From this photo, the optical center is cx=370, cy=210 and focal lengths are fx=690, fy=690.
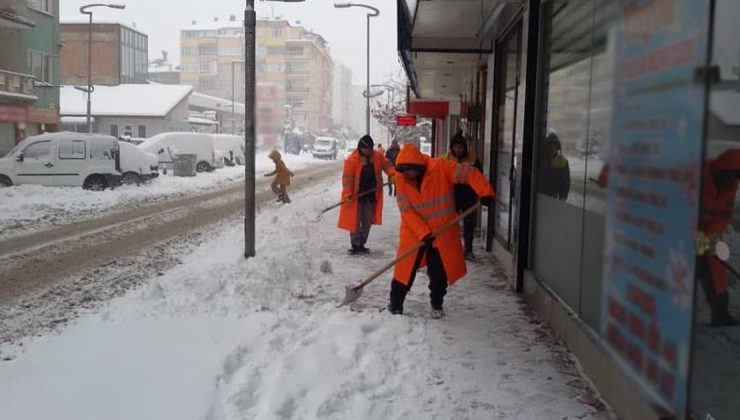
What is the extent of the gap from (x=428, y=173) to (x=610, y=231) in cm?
488

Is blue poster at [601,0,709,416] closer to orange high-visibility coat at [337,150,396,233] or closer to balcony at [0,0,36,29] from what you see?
orange high-visibility coat at [337,150,396,233]

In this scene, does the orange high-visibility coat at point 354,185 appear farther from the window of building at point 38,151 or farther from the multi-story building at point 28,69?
the multi-story building at point 28,69

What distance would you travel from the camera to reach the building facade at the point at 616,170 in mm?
1044

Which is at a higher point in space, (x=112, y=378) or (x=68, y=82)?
(x=68, y=82)

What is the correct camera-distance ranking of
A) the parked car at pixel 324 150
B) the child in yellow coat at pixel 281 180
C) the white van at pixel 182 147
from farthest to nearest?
the parked car at pixel 324 150, the white van at pixel 182 147, the child in yellow coat at pixel 281 180

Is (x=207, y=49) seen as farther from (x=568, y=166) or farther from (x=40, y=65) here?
Result: (x=40, y=65)

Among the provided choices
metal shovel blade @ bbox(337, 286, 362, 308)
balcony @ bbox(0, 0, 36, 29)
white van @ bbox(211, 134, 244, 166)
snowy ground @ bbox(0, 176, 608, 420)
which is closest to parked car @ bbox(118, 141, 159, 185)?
white van @ bbox(211, 134, 244, 166)

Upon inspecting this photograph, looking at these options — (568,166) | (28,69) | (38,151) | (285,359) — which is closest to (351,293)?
(285,359)

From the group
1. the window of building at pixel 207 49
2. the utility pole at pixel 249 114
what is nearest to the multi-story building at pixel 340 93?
the window of building at pixel 207 49

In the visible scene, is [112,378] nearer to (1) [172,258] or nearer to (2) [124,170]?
(1) [172,258]

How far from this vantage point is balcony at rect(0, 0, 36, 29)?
28.5 metres

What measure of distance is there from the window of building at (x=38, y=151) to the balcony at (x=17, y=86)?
439 inches

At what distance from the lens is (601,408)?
13.2ft

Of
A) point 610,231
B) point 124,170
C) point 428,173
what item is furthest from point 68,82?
point 610,231
